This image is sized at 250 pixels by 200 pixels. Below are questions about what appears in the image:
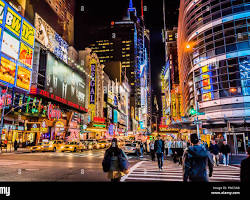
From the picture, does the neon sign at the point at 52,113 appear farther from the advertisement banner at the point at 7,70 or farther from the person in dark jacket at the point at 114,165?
the person in dark jacket at the point at 114,165

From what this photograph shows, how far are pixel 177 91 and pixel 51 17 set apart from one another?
5113 centimetres

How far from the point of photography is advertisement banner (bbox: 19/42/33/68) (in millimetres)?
36469

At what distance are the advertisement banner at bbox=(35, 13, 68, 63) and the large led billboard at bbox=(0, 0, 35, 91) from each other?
11.4m

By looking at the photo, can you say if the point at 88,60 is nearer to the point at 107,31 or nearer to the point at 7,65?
the point at 7,65

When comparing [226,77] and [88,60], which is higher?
[88,60]

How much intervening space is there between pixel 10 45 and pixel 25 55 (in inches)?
144

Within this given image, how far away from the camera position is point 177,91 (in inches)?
2911

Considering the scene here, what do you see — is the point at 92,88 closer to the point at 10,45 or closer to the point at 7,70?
the point at 10,45

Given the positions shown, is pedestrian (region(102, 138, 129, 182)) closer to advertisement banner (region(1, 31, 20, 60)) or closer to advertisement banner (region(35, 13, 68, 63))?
advertisement banner (region(1, 31, 20, 60))

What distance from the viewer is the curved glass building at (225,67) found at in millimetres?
30375

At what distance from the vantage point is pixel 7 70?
32.6 metres

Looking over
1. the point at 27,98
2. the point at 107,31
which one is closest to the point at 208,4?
the point at 27,98

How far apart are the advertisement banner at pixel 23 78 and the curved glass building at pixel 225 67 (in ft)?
94.8

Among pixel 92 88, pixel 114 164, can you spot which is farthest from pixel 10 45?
pixel 114 164
